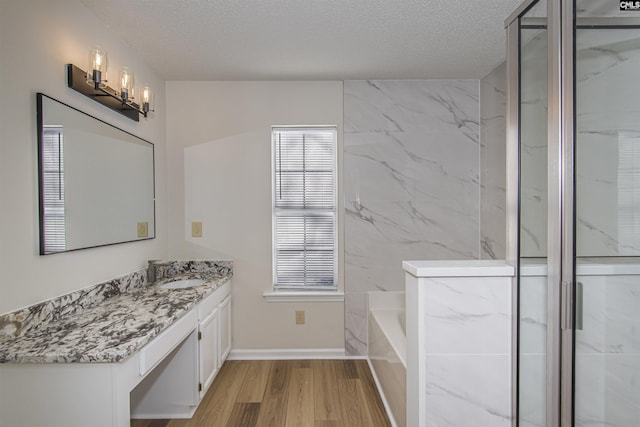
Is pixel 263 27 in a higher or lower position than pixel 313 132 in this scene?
higher

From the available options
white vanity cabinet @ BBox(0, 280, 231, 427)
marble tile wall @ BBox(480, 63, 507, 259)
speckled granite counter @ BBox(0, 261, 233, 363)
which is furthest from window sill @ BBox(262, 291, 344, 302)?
white vanity cabinet @ BBox(0, 280, 231, 427)

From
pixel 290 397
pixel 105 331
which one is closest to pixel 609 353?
pixel 105 331

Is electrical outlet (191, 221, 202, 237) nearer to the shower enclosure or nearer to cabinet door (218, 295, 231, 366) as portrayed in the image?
cabinet door (218, 295, 231, 366)

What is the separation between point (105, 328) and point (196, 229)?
1.71m

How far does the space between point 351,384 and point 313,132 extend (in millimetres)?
2174

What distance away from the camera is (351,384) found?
2.91m

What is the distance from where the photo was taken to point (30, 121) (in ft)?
5.65

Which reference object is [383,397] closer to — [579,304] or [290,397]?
[290,397]

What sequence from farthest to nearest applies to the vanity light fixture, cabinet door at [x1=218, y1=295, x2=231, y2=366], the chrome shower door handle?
cabinet door at [x1=218, y1=295, x2=231, y2=366]
the vanity light fixture
the chrome shower door handle

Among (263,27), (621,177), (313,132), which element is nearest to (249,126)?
(313,132)

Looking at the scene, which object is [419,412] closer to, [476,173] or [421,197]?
[421,197]

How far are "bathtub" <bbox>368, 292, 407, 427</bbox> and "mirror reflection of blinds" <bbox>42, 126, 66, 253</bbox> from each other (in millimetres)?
1901

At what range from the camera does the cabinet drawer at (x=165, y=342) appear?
166cm

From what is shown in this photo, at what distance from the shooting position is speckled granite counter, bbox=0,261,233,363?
4.72 ft
